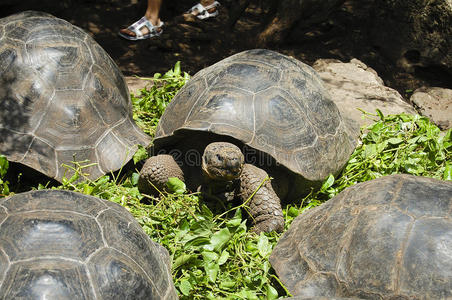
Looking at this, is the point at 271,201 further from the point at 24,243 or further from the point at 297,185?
the point at 24,243

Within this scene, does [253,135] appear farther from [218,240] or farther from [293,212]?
[218,240]

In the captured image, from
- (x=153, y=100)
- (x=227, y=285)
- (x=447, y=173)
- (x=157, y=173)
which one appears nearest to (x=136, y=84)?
(x=153, y=100)

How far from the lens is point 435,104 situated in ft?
17.6

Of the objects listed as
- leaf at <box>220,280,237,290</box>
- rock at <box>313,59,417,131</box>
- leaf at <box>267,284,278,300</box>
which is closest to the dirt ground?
rock at <box>313,59,417,131</box>

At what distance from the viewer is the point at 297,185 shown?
3713mm

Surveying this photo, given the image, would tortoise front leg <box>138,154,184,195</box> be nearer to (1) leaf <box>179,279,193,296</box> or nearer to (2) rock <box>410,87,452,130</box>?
(1) leaf <box>179,279,193,296</box>

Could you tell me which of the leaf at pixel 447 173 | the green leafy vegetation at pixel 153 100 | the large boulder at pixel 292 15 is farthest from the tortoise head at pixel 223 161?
the large boulder at pixel 292 15

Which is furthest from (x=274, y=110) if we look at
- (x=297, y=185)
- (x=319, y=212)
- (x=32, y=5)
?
(x=32, y=5)

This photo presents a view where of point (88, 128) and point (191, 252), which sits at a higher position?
point (88, 128)

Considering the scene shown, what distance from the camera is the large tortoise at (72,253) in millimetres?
2076

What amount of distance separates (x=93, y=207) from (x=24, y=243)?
411 millimetres

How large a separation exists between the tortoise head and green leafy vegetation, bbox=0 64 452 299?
0.91 feet

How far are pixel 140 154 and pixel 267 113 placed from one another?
40.4 inches

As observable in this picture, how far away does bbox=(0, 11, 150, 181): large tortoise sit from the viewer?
3631 mm
